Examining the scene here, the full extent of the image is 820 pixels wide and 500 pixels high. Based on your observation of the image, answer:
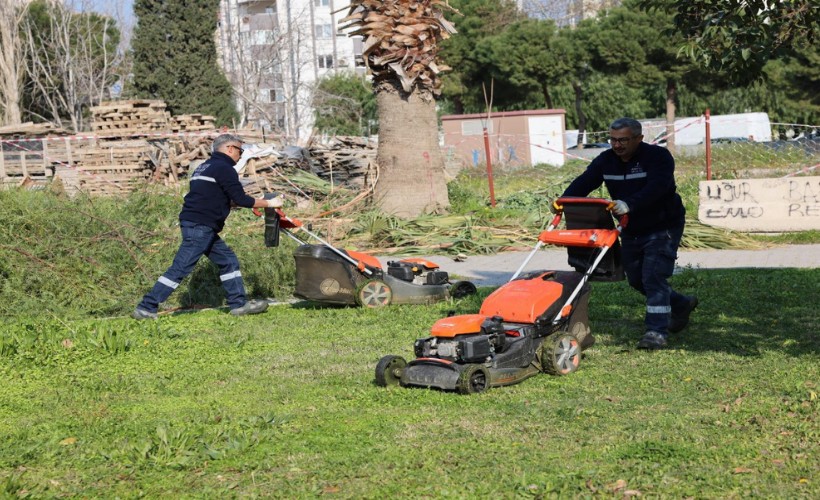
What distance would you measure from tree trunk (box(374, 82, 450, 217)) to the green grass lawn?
695 cm

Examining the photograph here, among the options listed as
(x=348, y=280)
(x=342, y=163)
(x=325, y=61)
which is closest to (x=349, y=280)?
(x=348, y=280)

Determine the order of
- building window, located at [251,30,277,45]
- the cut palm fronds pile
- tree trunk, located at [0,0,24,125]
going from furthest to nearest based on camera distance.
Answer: building window, located at [251,30,277,45], tree trunk, located at [0,0,24,125], the cut palm fronds pile

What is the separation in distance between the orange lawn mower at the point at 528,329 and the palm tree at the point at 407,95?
8.19 m

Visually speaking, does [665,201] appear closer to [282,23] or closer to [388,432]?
[388,432]

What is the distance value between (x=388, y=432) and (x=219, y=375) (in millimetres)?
2242

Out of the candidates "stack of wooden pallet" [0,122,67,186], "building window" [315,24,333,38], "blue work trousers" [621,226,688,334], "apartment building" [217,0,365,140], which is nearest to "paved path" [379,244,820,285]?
"blue work trousers" [621,226,688,334]

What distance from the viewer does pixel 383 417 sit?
5973mm

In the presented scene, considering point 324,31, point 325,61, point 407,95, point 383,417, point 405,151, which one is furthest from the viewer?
point 324,31

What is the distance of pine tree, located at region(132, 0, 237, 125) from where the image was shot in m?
45.8

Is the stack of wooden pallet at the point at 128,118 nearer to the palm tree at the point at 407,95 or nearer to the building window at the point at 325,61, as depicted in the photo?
the palm tree at the point at 407,95

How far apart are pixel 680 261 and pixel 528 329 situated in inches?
273

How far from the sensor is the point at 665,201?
311 inches

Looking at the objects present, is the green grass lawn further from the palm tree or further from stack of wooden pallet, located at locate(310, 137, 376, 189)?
stack of wooden pallet, located at locate(310, 137, 376, 189)

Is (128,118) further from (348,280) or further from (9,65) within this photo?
(9,65)
